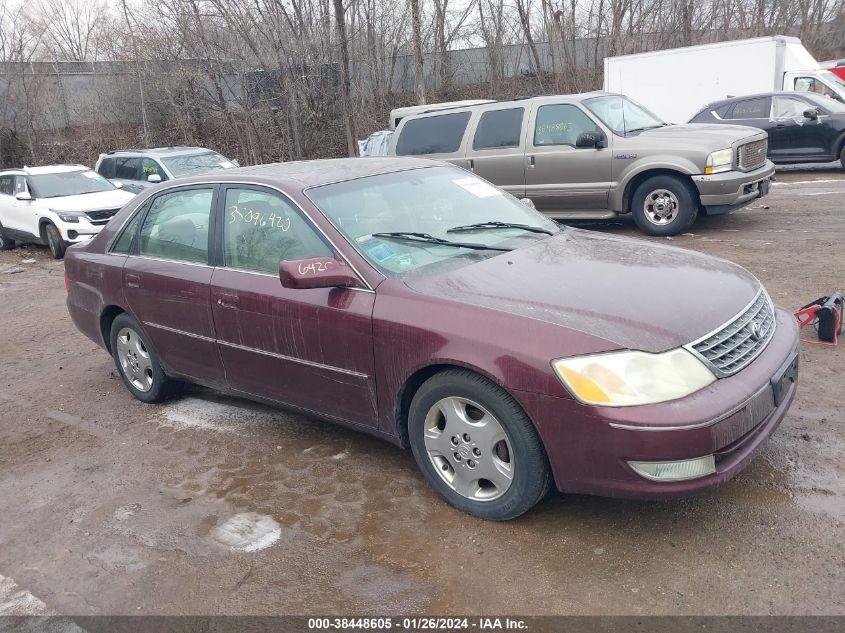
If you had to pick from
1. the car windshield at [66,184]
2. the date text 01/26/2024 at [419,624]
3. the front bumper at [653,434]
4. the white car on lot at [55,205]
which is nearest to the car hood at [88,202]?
the white car on lot at [55,205]

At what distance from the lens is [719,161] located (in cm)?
880

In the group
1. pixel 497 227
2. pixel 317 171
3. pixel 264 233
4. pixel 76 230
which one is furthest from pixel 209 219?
pixel 76 230

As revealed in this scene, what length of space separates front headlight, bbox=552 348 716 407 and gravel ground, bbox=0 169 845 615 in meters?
0.72

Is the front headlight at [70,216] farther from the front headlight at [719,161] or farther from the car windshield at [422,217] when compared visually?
the front headlight at [719,161]

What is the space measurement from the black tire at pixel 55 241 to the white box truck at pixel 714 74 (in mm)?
13490

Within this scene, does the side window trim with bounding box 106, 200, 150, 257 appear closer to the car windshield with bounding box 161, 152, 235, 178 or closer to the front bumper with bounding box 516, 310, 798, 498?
the front bumper with bounding box 516, 310, 798, 498

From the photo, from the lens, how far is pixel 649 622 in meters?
2.65

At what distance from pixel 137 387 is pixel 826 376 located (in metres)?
4.71

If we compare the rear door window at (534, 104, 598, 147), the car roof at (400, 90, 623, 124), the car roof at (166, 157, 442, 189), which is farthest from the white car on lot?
the car roof at (166, 157, 442, 189)

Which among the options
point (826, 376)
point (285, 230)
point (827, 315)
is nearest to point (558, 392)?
point (285, 230)

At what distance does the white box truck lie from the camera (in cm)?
1602

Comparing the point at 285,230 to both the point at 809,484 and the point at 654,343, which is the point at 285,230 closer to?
the point at 654,343

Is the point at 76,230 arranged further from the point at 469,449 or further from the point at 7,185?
the point at 469,449

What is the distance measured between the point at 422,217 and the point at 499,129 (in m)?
6.52
